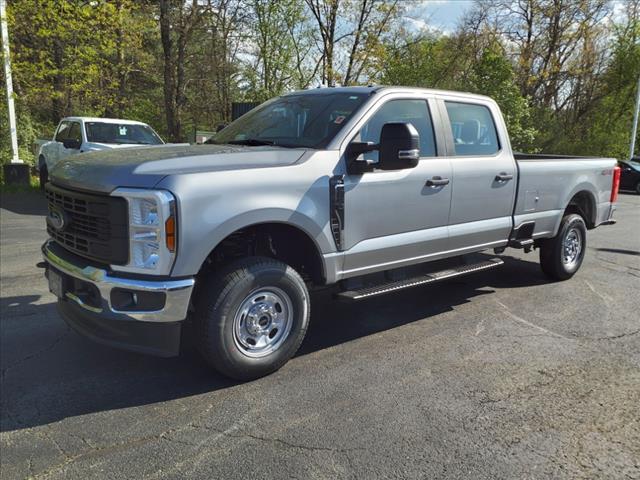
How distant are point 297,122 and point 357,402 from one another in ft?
7.62

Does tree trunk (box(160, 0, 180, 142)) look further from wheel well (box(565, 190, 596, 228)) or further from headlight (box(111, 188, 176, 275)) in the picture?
headlight (box(111, 188, 176, 275))

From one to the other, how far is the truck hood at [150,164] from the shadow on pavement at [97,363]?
134 centimetres

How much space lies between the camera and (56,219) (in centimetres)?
376

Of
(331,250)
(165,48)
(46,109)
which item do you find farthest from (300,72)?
(331,250)

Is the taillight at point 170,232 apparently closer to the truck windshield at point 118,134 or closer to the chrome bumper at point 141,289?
the chrome bumper at point 141,289

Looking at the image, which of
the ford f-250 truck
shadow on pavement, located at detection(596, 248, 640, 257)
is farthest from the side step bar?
shadow on pavement, located at detection(596, 248, 640, 257)

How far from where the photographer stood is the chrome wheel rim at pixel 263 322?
11.7ft

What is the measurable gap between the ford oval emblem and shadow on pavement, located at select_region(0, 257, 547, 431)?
1.04 m

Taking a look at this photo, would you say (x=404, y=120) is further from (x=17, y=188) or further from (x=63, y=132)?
(x=17, y=188)

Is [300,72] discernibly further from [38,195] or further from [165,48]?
[38,195]

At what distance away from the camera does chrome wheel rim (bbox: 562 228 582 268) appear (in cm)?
641

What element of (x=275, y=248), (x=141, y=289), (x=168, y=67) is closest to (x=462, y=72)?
(x=168, y=67)

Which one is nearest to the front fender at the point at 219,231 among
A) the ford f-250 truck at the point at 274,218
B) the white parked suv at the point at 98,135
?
the ford f-250 truck at the point at 274,218

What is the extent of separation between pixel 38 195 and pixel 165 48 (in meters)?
7.00
